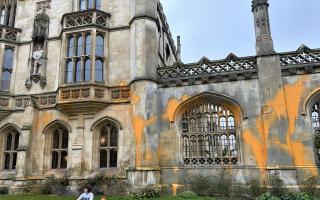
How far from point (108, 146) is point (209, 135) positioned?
205 inches

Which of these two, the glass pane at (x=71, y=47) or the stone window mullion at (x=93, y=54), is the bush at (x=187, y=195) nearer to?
the stone window mullion at (x=93, y=54)

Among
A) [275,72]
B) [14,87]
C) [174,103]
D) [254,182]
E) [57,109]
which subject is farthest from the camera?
[14,87]

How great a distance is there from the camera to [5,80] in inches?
692

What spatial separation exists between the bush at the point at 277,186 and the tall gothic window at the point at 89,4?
13283 millimetres

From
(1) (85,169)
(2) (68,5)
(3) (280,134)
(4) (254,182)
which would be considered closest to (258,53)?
(3) (280,134)

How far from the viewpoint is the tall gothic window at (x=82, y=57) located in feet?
52.6

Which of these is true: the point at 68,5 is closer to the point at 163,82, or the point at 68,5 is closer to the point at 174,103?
the point at 163,82

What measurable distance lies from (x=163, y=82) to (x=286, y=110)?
5.84 meters

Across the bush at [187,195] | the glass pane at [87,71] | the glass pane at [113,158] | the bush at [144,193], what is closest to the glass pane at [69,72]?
the glass pane at [87,71]

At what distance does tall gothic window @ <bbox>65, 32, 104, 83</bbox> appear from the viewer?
1603 cm

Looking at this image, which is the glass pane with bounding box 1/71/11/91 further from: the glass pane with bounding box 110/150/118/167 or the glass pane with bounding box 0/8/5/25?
the glass pane with bounding box 110/150/118/167

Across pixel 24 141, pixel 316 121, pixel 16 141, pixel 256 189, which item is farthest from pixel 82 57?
pixel 316 121

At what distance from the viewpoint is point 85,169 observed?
48.9ft

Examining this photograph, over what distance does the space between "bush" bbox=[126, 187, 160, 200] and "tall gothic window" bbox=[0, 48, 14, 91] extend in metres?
10.2
